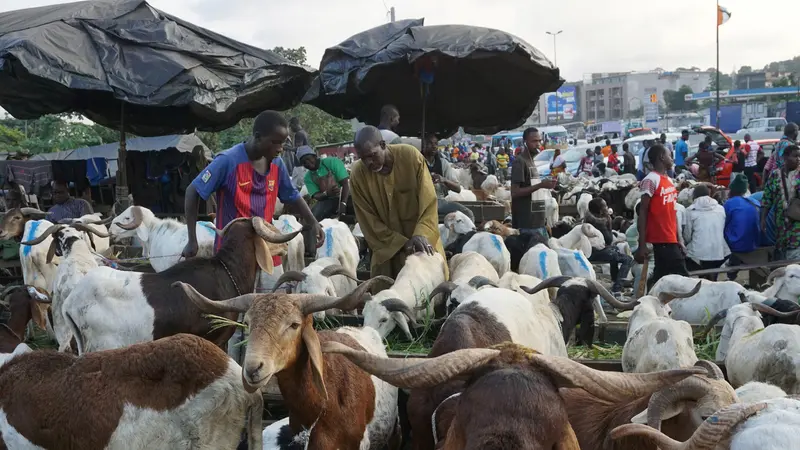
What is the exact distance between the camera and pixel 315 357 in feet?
12.0

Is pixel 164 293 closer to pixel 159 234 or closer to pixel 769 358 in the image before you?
pixel 769 358

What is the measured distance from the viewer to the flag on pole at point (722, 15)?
3200cm

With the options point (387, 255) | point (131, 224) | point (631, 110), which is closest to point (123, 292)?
point (387, 255)

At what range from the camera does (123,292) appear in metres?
5.18

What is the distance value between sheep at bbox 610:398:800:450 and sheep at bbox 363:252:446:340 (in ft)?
10.6

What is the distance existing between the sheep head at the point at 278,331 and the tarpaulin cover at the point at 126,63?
5.39 metres

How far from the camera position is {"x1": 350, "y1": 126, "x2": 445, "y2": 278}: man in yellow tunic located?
5.93 metres

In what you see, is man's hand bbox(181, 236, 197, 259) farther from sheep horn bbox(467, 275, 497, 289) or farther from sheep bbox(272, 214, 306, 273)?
sheep bbox(272, 214, 306, 273)

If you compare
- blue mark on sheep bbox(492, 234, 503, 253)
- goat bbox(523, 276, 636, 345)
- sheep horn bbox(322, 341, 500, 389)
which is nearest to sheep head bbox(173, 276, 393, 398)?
sheep horn bbox(322, 341, 500, 389)

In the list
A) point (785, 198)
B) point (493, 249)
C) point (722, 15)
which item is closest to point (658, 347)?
point (493, 249)

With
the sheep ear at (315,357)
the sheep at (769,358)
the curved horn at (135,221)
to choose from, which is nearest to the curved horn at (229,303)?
the sheep ear at (315,357)

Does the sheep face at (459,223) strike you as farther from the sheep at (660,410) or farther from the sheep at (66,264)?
the sheep at (660,410)

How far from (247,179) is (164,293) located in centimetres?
103

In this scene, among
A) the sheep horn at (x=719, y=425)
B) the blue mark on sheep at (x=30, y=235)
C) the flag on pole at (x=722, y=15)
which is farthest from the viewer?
the flag on pole at (x=722, y=15)
